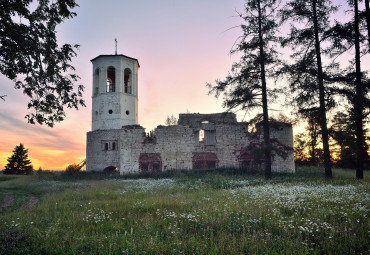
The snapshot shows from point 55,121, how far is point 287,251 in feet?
40.3

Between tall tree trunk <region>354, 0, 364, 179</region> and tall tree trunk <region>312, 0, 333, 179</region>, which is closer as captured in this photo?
tall tree trunk <region>354, 0, 364, 179</region>

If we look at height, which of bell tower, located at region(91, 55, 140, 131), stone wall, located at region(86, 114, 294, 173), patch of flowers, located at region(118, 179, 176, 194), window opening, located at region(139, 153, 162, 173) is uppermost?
bell tower, located at region(91, 55, 140, 131)

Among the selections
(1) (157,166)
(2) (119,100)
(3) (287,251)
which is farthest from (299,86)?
(2) (119,100)

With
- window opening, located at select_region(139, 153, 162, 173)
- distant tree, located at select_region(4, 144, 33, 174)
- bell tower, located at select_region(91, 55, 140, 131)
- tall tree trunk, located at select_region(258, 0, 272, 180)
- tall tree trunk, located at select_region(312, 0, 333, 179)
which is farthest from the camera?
distant tree, located at select_region(4, 144, 33, 174)

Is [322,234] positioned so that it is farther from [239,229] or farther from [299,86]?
[299,86]

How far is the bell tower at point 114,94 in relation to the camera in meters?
30.4

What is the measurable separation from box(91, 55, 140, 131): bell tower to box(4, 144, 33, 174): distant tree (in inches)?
658

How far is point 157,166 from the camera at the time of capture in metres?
26.6

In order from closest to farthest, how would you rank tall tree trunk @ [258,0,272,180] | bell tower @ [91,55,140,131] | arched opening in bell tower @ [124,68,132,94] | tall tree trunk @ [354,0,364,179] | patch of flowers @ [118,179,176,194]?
patch of flowers @ [118,179,176,194] < tall tree trunk @ [354,0,364,179] < tall tree trunk @ [258,0,272,180] < bell tower @ [91,55,140,131] < arched opening in bell tower @ [124,68,132,94]

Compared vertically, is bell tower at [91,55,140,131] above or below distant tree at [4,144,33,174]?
above

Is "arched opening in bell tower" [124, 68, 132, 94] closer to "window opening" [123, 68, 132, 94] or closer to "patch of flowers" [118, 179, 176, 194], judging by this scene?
"window opening" [123, 68, 132, 94]

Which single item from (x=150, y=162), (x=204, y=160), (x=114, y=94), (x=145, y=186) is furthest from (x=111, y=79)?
(x=145, y=186)

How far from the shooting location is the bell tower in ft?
99.6

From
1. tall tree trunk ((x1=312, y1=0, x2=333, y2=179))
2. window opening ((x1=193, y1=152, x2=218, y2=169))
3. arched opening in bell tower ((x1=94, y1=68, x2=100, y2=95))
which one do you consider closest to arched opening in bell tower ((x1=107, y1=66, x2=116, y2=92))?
arched opening in bell tower ((x1=94, y1=68, x2=100, y2=95))
